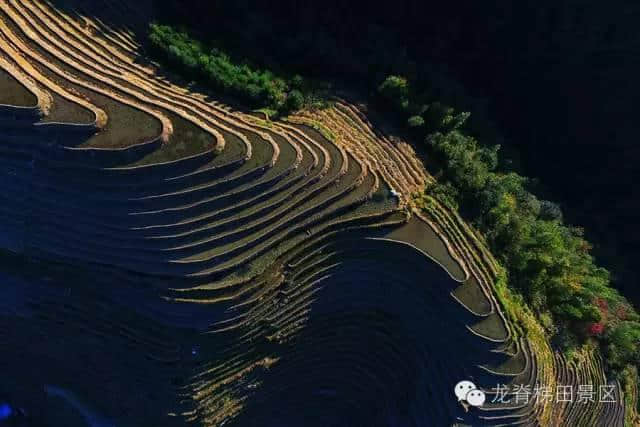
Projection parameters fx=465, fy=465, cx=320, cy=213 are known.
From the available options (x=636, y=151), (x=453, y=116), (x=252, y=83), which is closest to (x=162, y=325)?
(x=252, y=83)

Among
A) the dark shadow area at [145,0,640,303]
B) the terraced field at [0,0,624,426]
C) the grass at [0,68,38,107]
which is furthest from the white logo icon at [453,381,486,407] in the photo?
the grass at [0,68,38,107]

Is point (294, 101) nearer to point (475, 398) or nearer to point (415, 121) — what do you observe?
point (415, 121)

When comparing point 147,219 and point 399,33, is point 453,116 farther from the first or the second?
point 147,219

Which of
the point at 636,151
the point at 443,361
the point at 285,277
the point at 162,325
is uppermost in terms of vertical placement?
the point at 636,151

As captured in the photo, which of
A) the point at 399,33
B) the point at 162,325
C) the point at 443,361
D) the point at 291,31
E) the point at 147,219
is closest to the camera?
the point at 147,219

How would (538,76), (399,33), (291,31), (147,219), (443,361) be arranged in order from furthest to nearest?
(538,76)
(399,33)
(291,31)
(443,361)
(147,219)

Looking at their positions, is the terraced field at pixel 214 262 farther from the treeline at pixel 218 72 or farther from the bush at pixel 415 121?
the bush at pixel 415 121

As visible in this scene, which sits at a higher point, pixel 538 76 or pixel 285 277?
pixel 538 76

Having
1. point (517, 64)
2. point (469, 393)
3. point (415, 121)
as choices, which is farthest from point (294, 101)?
point (469, 393)
